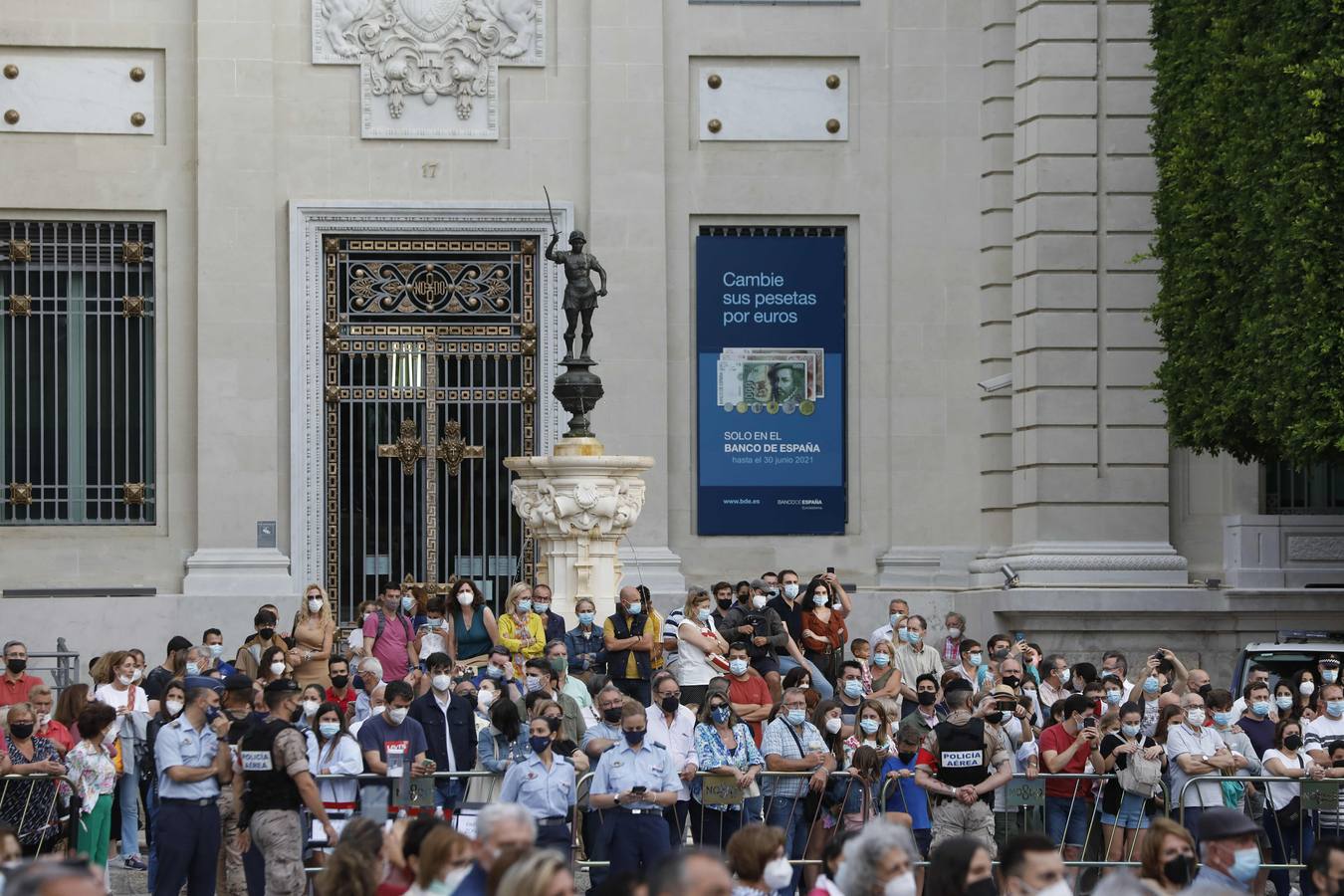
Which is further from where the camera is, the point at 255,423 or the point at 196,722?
the point at 255,423

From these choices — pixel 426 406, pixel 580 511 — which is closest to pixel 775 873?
pixel 580 511

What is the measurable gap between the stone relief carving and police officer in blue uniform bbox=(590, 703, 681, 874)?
14.6 metres

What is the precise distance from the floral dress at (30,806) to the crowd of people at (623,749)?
0.05ft

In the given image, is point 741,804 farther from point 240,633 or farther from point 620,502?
point 240,633

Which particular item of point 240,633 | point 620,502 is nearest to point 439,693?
point 620,502

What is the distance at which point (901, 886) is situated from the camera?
11234 mm

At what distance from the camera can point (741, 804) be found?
716 inches

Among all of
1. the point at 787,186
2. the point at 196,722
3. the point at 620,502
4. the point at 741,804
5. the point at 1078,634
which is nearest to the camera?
the point at 196,722

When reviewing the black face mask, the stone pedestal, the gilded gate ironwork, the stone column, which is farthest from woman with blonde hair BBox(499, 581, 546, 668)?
the black face mask

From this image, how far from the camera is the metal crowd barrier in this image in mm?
17328

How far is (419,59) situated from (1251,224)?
10221 millimetres

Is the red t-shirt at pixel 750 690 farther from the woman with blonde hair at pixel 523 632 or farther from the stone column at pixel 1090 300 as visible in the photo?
the stone column at pixel 1090 300

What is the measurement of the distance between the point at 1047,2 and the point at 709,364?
19.0 feet

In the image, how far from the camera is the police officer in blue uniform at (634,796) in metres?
16.9
